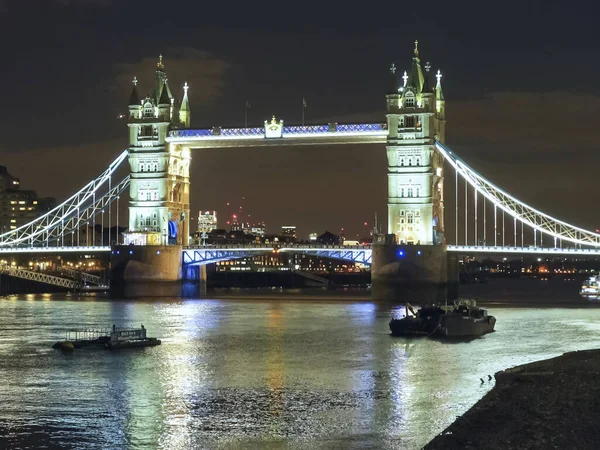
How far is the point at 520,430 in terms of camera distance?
20969mm

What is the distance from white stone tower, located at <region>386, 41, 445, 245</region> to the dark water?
20663mm

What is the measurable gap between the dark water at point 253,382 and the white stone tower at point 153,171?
28.4 m

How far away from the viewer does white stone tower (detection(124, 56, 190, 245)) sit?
86250 mm

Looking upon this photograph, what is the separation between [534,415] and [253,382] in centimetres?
1172

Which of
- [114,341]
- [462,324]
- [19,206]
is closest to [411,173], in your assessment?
[462,324]

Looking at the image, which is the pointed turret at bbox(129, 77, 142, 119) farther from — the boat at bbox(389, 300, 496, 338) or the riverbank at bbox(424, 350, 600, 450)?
the riverbank at bbox(424, 350, 600, 450)

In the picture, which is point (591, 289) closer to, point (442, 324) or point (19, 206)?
point (442, 324)

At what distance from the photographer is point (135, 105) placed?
290 feet

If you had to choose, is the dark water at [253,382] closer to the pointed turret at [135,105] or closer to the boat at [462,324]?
the boat at [462,324]

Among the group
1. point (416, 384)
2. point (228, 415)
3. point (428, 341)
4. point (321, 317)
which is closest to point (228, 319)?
point (321, 317)

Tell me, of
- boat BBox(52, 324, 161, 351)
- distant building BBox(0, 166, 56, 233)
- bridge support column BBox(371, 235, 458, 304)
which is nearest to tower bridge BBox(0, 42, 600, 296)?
bridge support column BBox(371, 235, 458, 304)

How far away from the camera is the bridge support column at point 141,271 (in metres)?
83.9

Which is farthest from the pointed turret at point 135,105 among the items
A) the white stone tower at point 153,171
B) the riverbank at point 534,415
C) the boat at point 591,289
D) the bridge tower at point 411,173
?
the riverbank at point 534,415

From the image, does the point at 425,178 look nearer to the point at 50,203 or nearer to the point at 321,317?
the point at 321,317
